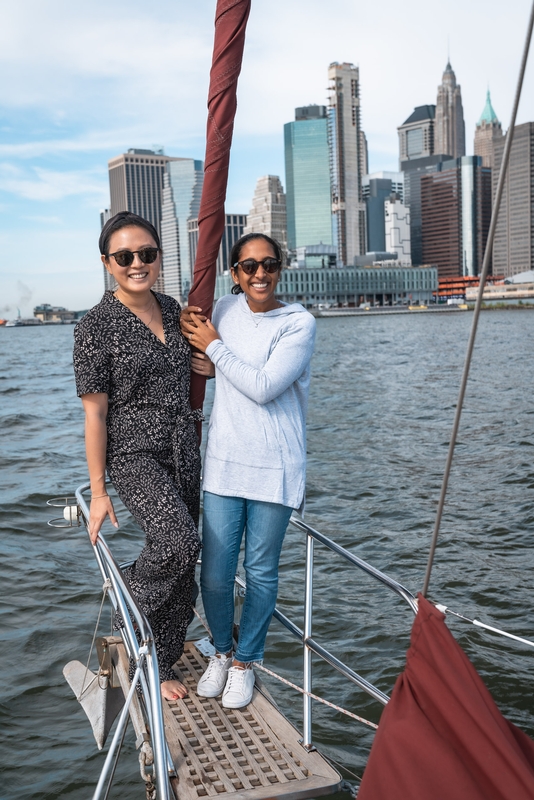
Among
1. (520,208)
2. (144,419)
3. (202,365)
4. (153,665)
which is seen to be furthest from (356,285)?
(153,665)

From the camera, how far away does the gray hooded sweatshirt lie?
3.45m

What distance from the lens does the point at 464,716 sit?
1.93 meters

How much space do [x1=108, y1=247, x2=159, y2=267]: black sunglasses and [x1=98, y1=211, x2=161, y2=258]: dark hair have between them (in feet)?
0.22

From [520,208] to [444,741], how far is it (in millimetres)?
197440

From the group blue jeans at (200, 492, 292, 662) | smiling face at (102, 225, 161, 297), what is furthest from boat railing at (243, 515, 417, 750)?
smiling face at (102, 225, 161, 297)

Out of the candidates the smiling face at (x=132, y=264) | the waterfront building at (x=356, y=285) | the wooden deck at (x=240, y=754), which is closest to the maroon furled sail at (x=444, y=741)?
the wooden deck at (x=240, y=754)

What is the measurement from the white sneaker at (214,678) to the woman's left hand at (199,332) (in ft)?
4.84

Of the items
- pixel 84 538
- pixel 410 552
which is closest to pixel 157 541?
pixel 410 552

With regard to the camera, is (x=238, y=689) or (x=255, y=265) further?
(x=238, y=689)

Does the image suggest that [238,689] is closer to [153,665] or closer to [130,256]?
[153,665]

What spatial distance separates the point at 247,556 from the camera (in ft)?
11.9

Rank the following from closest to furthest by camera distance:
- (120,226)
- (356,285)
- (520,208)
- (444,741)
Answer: (444,741) → (120,226) → (356,285) → (520,208)

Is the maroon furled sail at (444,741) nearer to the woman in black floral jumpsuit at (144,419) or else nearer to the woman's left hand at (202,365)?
the woman in black floral jumpsuit at (144,419)

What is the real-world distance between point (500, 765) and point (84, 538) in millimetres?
9648
